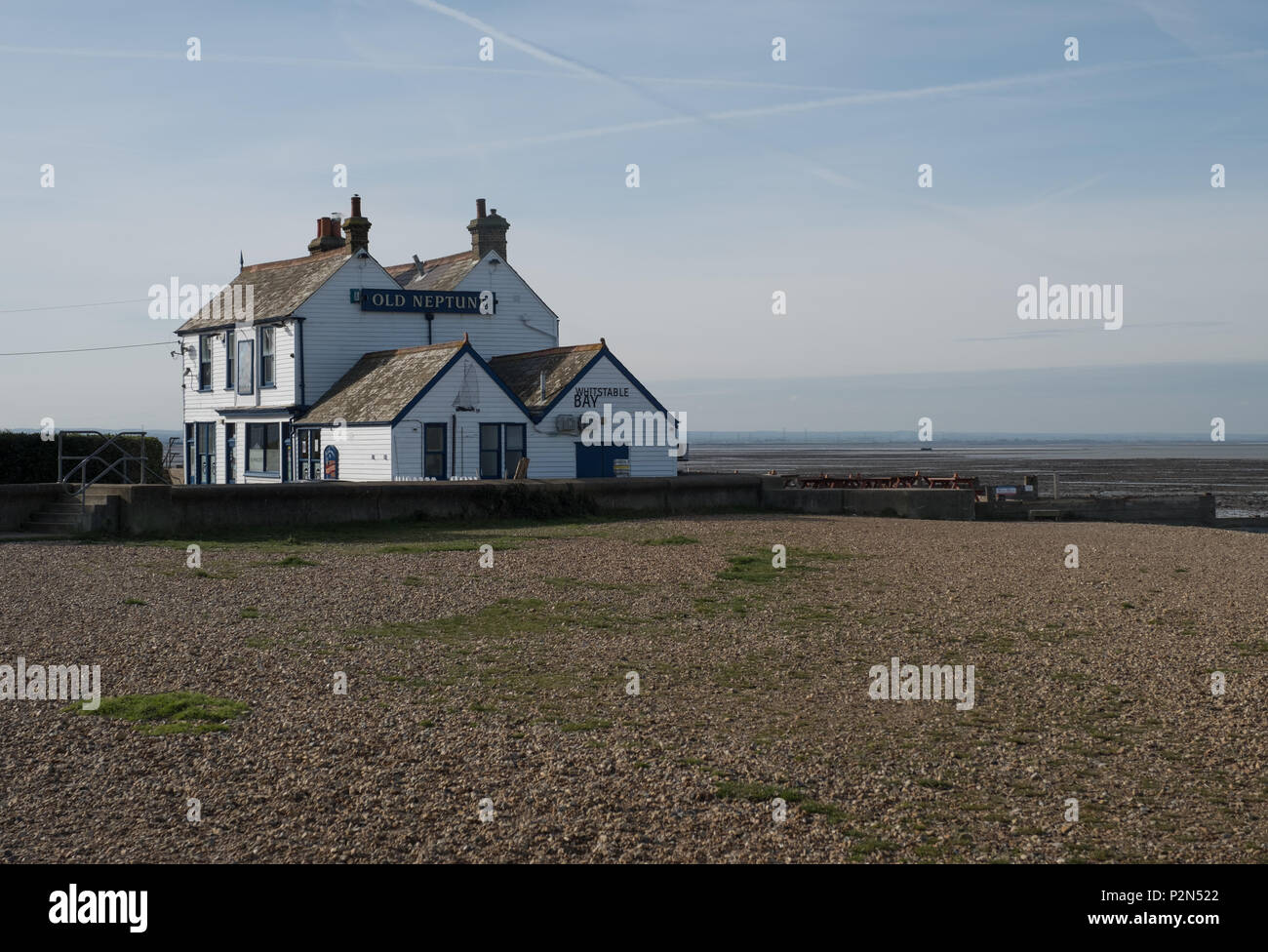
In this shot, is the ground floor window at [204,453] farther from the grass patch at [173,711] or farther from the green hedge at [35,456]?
the grass patch at [173,711]

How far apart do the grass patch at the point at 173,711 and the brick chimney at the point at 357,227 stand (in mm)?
30733

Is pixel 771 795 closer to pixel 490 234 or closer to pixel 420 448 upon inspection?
pixel 420 448

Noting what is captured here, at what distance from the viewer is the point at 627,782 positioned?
313 inches

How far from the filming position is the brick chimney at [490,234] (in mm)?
42406

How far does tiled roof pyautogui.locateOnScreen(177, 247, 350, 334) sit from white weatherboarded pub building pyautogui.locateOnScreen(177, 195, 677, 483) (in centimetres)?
8

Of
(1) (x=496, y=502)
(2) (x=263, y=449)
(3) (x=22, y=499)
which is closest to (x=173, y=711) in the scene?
(3) (x=22, y=499)

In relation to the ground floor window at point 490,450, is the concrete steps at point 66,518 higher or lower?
lower

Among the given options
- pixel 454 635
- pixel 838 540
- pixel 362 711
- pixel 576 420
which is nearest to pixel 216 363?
pixel 576 420

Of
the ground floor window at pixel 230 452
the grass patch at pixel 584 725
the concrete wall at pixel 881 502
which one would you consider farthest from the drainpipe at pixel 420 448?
the grass patch at pixel 584 725

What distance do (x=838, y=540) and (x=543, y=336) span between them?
20252 mm

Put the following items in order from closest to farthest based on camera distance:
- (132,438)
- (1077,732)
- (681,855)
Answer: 1. (681,855)
2. (1077,732)
3. (132,438)

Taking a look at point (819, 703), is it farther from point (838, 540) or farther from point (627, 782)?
point (838, 540)
